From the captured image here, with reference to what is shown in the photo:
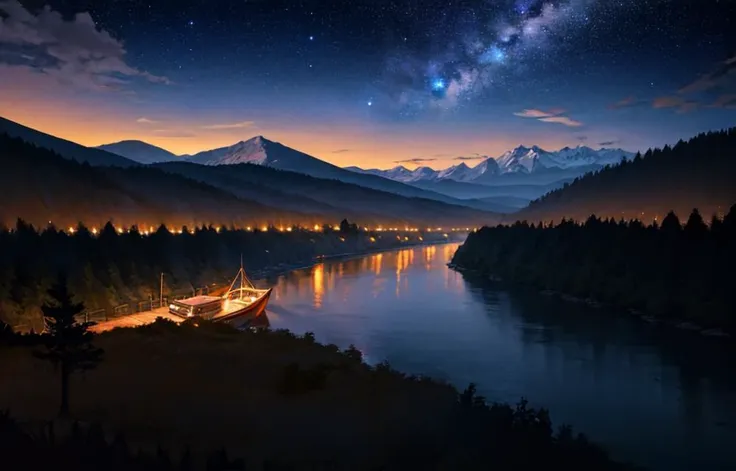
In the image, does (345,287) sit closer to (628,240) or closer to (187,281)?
(187,281)

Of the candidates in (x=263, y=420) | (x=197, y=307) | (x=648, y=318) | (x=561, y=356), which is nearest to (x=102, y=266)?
(x=197, y=307)

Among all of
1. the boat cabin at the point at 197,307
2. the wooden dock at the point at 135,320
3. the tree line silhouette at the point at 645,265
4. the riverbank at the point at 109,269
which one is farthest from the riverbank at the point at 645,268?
the wooden dock at the point at 135,320

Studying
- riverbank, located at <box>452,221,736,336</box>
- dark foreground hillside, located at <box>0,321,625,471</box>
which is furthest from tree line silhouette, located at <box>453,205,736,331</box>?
dark foreground hillside, located at <box>0,321,625,471</box>

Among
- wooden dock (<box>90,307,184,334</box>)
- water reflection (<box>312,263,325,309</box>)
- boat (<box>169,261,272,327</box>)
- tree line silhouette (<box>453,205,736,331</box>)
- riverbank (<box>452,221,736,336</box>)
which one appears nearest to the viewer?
wooden dock (<box>90,307,184,334</box>)

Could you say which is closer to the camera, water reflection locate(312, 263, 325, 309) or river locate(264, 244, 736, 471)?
river locate(264, 244, 736, 471)

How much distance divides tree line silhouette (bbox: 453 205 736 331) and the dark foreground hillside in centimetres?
4460

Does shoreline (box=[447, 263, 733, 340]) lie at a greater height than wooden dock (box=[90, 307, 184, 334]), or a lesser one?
lesser

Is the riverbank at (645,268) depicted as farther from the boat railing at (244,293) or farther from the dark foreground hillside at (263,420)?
the dark foreground hillside at (263,420)

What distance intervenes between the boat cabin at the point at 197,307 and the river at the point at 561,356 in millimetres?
7462

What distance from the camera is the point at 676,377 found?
44281mm

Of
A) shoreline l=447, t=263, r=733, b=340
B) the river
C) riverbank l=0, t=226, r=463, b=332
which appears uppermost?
riverbank l=0, t=226, r=463, b=332

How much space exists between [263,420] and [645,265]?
221ft

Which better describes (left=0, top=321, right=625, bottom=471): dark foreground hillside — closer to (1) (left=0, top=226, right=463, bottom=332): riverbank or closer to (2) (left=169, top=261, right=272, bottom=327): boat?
(1) (left=0, top=226, right=463, bottom=332): riverbank

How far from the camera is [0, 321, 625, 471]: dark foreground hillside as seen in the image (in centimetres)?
1856
